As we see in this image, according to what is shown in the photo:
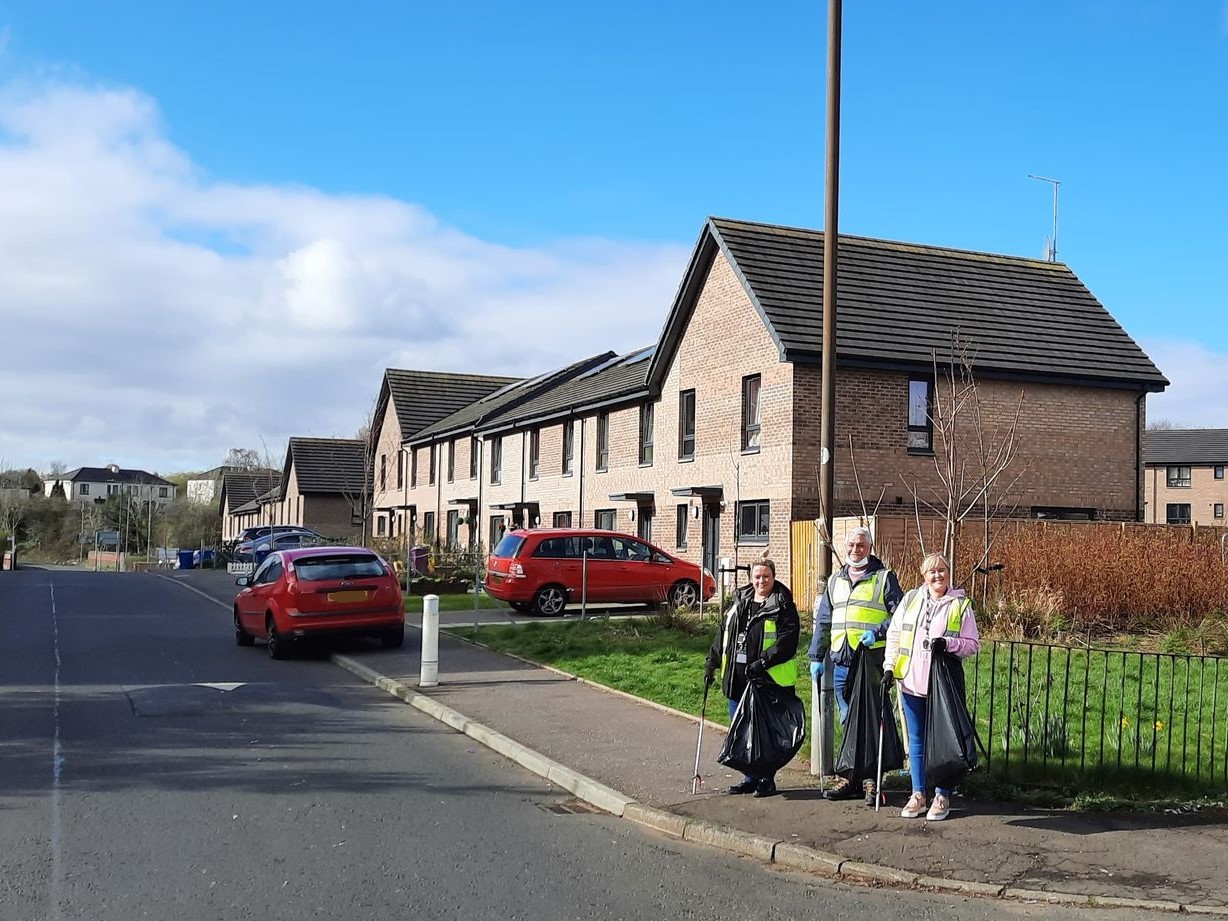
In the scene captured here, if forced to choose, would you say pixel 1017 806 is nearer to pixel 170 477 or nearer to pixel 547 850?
pixel 547 850

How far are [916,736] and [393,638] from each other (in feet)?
36.4

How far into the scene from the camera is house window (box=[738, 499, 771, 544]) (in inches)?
974

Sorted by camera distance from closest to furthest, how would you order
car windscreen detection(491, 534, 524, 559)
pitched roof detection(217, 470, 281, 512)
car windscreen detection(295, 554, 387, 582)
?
car windscreen detection(295, 554, 387, 582) < car windscreen detection(491, 534, 524, 559) < pitched roof detection(217, 470, 281, 512)

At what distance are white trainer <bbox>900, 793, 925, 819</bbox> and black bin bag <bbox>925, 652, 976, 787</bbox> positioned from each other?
0.15 meters

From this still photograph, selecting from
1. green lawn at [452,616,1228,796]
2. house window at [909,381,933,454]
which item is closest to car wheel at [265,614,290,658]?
green lawn at [452,616,1228,796]

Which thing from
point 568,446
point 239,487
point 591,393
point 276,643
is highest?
point 591,393

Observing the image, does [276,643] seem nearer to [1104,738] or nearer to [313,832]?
[313,832]

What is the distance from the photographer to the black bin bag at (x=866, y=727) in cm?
780

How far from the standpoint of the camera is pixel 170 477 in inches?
7475

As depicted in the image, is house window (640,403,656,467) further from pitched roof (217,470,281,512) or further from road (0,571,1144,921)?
pitched roof (217,470,281,512)

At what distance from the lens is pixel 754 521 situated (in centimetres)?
2527

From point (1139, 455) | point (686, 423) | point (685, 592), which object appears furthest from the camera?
point (686, 423)

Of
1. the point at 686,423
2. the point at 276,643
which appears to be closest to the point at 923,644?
the point at 276,643

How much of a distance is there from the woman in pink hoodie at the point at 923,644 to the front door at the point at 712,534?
19079 millimetres
